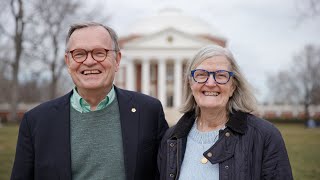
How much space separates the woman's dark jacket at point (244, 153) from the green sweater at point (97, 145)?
0.42 metres

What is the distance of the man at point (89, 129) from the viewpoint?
12.7ft

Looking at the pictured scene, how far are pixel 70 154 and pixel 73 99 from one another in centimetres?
52

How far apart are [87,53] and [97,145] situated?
764 millimetres

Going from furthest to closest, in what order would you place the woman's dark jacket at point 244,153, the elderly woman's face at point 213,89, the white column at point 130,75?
the white column at point 130,75
the elderly woman's face at point 213,89
the woman's dark jacket at point 244,153

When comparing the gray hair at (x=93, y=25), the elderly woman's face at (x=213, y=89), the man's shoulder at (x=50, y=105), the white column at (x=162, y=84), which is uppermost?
the gray hair at (x=93, y=25)

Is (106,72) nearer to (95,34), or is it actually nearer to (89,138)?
(95,34)

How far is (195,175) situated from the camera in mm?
3658

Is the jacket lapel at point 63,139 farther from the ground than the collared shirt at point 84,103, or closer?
closer

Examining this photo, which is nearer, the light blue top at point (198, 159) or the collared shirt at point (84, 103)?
the light blue top at point (198, 159)

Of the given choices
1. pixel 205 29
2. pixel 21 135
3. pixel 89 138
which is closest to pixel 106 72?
pixel 89 138

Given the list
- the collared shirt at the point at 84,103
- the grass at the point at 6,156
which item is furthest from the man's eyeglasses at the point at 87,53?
the grass at the point at 6,156

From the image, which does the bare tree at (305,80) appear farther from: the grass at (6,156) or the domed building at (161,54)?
the grass at (6,156)

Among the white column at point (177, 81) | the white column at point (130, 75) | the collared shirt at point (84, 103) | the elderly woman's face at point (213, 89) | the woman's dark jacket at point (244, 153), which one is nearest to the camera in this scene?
the woman's dark jacket at point (244, 153)

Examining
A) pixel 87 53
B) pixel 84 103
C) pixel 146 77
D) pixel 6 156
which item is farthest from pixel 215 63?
pixel 146 77
